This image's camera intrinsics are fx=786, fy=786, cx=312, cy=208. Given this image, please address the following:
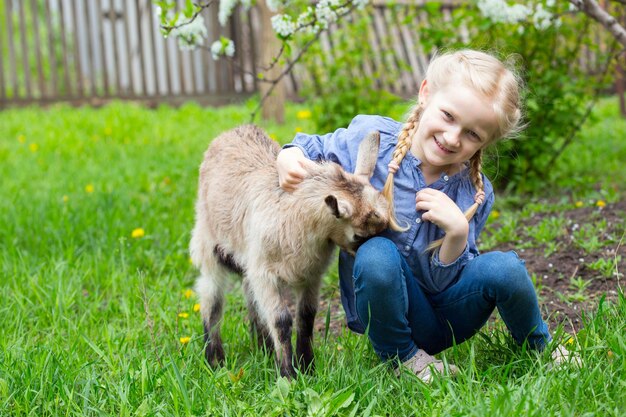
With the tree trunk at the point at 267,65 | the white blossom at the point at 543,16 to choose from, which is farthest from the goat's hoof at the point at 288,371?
the tree trunk at the point at 267,65

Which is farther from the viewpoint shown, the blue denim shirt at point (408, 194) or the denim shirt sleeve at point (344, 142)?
the denim shirt sleeve at point (344, 142)

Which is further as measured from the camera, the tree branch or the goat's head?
the tree branch

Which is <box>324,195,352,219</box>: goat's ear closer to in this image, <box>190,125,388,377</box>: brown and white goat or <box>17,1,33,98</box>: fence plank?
<box>190,125,388,377</box>: brown and white goat

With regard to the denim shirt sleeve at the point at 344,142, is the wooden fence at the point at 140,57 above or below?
above

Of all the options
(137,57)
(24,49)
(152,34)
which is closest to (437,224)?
(152,34)

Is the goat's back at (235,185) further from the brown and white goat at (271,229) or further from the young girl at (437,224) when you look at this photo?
the young girl at (437,224)

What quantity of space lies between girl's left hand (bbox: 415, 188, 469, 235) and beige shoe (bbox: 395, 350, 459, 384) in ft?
1.52

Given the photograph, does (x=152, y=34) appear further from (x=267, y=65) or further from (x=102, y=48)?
(x=267, y=65)

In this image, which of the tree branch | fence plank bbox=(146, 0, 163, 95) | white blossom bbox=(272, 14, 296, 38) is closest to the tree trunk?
fence plank bbox=(146, 0, 163, 95)

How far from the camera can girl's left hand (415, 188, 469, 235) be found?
2.67 m

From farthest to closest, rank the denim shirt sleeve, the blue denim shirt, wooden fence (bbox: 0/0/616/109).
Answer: wooden fence (bbox: 0/0/616/109) < the denim shirt sleeve < the blue denim shirt

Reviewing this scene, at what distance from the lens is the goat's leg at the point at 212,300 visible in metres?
3.17

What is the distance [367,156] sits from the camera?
2746 millimetres

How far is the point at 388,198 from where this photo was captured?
2725 mm
